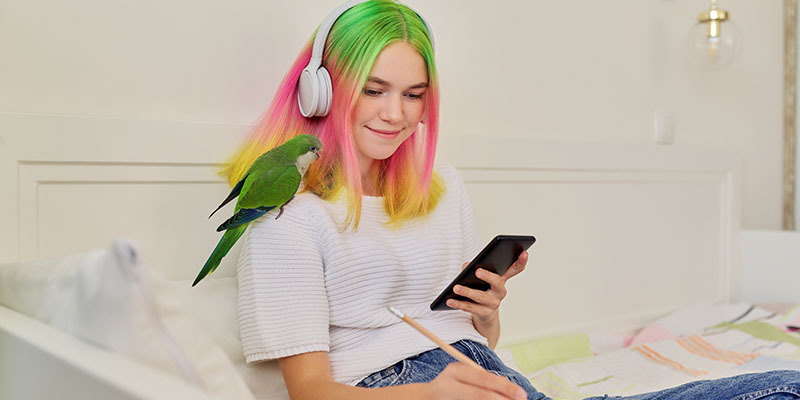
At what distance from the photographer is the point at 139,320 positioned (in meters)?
0.48

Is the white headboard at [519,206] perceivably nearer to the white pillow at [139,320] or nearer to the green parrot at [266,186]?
the green parrot at [266,186]

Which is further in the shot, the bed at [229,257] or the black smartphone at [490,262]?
the black smartphone at [490,262]

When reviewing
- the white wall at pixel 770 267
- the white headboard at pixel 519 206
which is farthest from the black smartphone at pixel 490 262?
the white wall at pixel 770 267

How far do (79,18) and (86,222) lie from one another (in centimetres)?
29

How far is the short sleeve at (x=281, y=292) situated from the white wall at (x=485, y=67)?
0.27m

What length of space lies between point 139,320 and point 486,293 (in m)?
0.50

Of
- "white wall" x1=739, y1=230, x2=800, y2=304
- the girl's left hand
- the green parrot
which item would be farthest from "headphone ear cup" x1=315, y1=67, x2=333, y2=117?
"white wall" x1=739, y1=230, x2=800, y2=304

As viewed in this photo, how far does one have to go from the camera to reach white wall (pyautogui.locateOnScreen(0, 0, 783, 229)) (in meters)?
0.95

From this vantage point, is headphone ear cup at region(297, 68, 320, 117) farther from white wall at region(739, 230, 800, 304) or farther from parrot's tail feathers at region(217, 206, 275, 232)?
white wall at region(739, 230, 800, 304)

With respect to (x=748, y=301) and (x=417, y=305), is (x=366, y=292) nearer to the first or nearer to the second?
(x=417, y=305)

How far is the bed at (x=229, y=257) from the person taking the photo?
50 cm

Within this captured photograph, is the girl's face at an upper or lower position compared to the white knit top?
upper

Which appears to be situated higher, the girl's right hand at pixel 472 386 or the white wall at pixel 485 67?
the white wall at pixel 485 67

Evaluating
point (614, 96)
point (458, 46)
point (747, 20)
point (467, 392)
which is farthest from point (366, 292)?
point (747, 20)
